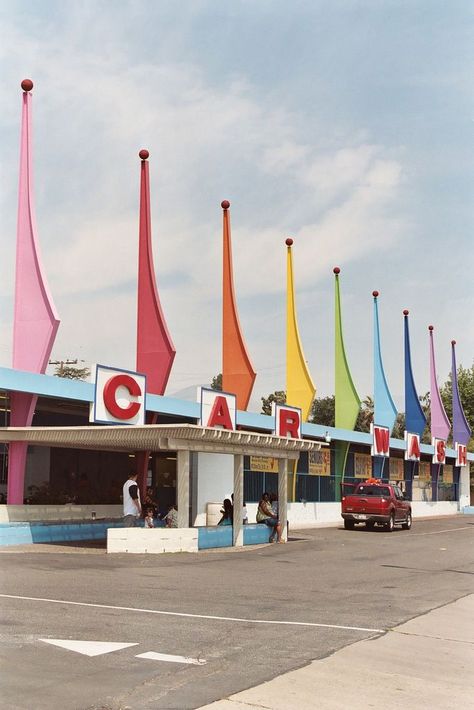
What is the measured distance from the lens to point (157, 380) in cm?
3094

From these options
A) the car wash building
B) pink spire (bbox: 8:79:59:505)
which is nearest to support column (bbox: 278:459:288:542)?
the car wash building

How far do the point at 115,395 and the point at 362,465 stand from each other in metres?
28.9

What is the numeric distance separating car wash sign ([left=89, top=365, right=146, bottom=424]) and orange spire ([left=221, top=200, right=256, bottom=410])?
34.6 ft

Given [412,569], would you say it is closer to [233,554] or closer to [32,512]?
[233,554]

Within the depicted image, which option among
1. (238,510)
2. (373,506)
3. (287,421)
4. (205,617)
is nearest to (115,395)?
(238,510)

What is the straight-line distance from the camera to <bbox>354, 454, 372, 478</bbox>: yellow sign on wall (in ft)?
164

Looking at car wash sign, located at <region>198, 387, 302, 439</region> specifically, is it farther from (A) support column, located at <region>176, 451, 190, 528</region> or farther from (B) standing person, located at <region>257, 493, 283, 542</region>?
(A) support column, located at <region>176, 451, 190, 528</region>

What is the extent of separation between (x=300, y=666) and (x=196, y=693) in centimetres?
157

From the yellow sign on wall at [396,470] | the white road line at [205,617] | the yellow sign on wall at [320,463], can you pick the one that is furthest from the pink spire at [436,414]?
the white road line at [205,617]

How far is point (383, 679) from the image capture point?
8.21 metres

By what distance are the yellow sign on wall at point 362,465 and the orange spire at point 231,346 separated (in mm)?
15518

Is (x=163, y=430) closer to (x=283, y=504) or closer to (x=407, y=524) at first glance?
(x=283, y=504)

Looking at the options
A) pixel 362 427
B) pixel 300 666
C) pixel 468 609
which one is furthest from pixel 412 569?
pixel 362 427

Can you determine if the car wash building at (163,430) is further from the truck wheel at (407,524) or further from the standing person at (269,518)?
the truck wheel at (407,524)
